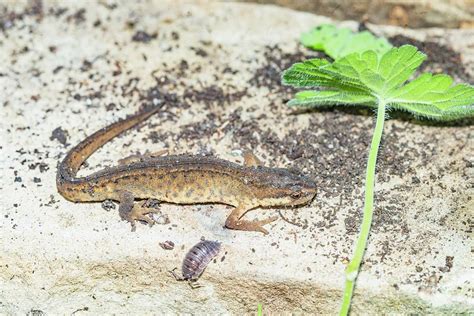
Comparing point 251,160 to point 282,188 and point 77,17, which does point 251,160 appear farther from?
point 77,17

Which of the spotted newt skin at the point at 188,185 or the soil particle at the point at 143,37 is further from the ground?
the soil particle at the point at 143,37

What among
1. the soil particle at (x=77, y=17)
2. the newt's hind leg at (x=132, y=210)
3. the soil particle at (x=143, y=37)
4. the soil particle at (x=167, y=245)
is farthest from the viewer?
the soil particle at (x=77, y=17)

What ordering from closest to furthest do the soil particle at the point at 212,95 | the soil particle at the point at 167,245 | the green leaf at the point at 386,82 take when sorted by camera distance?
1. the green leaf at the point at 386,82
2. the soil particle at the point at 167,245
3. the soil particle at the point at 212,95

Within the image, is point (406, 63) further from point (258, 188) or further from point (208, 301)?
point (208, 301)

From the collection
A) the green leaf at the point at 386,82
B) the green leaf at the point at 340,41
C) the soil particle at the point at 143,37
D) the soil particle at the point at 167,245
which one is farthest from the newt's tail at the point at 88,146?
the green leaf at the point at 340,41

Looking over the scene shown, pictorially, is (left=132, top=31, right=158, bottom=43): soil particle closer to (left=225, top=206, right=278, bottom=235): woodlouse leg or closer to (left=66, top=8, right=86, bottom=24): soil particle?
(left=66, top=8, right=86, bottom=24): soil particle

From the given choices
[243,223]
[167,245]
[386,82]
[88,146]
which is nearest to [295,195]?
[243,223]

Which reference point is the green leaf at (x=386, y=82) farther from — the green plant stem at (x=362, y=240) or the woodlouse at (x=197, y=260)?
the woodlouse at (x=197, y=260)
